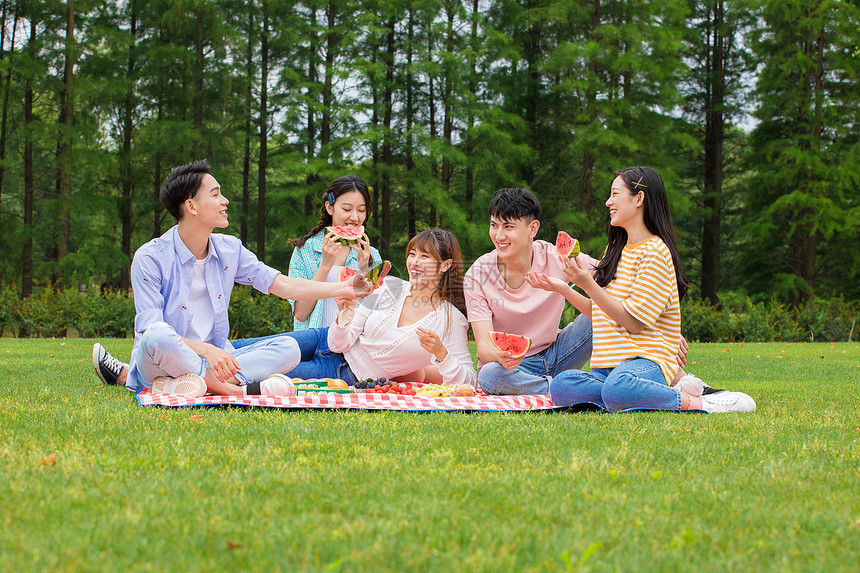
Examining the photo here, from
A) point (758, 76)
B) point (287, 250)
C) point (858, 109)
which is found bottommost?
point (287, 250)

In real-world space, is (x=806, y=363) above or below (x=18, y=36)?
below

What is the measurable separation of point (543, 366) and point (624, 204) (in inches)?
58.1

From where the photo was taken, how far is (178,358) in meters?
4.73

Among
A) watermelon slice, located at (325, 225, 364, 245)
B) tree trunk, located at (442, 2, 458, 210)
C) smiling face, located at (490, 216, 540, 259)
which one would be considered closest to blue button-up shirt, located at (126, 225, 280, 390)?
watermelon slice, located at (325, 225, 364, 245)

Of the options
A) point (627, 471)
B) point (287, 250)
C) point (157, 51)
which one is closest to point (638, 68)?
point (287, 250)

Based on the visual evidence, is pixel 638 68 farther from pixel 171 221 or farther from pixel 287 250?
pixel 171 221

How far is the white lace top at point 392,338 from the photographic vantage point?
5.58 m

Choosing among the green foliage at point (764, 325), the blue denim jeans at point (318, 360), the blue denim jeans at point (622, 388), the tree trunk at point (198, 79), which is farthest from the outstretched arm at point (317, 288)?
the tree trunk at point (198, 79)

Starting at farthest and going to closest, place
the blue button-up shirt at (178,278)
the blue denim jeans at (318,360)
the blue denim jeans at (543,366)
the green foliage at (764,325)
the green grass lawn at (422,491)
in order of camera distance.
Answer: the green foliage at (764,325)
the blue denim jeans at (318,360)
the blue denim jeans at (543,366)
the blue button-up shirt at (178,278)
the green grass lawn at (422,491)

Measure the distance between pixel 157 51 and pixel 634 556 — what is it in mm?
20711

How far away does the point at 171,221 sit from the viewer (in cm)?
2509

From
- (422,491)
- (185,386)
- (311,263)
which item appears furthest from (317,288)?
(422,491)

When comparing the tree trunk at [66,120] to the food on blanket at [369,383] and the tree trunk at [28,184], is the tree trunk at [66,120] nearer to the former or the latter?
the tree trunk at [28,184]

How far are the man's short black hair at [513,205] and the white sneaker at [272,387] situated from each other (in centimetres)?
196
